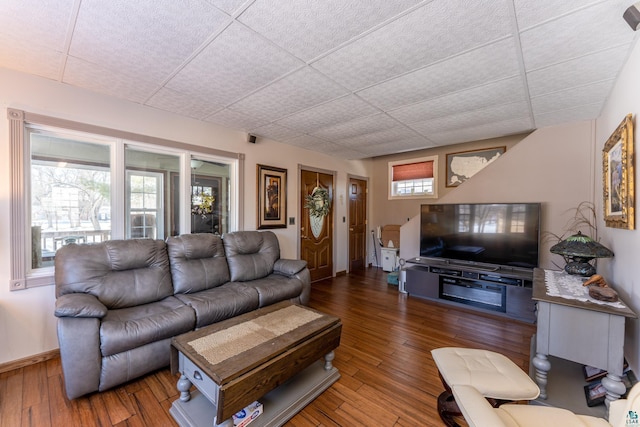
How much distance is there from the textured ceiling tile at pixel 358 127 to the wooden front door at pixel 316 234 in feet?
3.60

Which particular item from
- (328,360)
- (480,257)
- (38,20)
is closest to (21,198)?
(38,20)

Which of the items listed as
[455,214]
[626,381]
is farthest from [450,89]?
[626,381]

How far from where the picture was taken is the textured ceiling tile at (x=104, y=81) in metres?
2.07

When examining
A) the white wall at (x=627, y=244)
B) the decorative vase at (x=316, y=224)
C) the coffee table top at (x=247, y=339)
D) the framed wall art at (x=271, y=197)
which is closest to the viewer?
the coffee table top at (x=247, y=339)

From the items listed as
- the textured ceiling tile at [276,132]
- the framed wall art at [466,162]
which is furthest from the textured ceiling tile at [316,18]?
the framed wall art at [466,162]

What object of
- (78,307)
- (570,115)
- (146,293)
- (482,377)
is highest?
(570,115)

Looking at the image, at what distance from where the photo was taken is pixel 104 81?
2279mm

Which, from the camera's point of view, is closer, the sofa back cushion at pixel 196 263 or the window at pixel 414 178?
the sofa back cushion at pixel 196 263

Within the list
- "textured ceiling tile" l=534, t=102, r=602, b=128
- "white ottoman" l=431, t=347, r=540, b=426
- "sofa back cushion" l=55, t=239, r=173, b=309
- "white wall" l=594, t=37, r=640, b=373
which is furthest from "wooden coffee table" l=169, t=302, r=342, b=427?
"textured ceiling tile" l=534, t=102, r=602, b=128

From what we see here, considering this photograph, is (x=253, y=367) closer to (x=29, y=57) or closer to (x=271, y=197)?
(x=29, y=57)

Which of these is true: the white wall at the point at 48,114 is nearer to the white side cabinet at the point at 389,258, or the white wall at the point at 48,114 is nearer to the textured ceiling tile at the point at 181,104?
the textured ceiling tile at the point at 181,104

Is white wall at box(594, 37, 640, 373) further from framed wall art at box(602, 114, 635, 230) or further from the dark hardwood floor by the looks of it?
the dark hardwood floor

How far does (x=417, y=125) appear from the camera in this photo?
333 centimetres

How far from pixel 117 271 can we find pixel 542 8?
3585 millimetres
